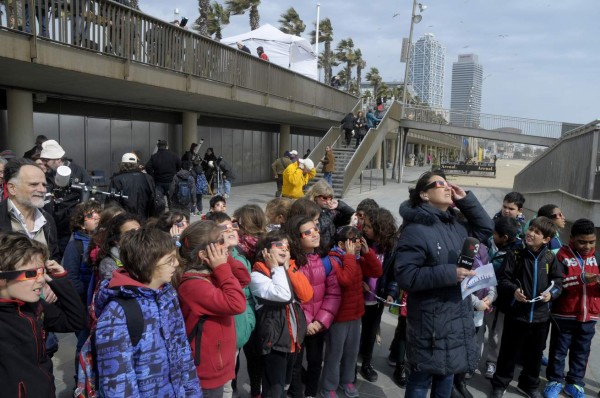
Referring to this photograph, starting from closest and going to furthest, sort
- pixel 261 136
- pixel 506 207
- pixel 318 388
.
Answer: pixel 318 388, pixel 506 207, pixel 261 136

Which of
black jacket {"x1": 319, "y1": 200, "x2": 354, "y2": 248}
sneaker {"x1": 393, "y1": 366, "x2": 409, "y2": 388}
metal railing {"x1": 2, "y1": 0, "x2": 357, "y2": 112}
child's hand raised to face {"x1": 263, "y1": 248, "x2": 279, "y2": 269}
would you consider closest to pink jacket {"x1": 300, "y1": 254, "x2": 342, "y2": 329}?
child's hand raised to face {"x1": 263, "y1": 248, "x2": 279, "y2": 269}

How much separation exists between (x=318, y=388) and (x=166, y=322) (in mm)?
2172

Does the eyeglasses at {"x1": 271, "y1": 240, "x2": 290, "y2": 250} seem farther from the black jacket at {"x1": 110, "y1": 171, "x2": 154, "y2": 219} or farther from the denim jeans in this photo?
the black jacket at {"x1": 110, "y1": 171, "x2": 154, "y2": 219}

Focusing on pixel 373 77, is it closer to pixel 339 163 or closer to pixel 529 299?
pixel 339 163

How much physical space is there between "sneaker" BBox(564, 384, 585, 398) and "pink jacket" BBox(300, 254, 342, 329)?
7.43 feet

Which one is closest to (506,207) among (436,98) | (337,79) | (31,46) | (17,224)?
(17,224)

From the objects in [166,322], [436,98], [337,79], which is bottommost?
[166,322]

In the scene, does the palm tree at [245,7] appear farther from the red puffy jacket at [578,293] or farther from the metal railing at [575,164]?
the red puffy jacket at [578,293]

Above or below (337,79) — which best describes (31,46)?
below

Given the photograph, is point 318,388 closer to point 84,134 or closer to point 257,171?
point 84,134

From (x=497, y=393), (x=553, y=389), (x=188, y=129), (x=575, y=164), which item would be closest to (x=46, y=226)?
(x=497, y=393)

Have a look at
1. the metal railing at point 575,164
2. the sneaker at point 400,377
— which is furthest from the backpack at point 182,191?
the metal railing at point 575,164

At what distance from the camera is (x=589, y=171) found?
8.33m

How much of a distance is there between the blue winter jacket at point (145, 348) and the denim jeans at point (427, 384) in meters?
1.43
